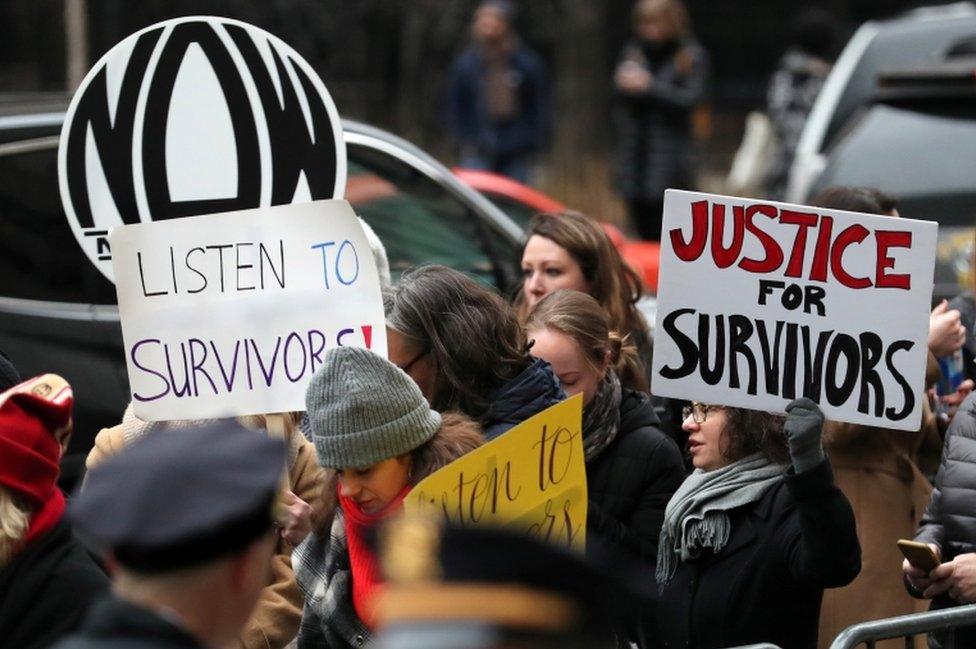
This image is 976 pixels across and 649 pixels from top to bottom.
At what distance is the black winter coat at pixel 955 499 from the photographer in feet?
13.9

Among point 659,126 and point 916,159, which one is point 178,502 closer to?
point 916,159

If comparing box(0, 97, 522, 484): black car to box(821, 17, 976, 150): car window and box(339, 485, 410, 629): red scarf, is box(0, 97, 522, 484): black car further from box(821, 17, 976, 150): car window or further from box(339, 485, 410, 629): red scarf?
box(821, 17, 976, 150): car window

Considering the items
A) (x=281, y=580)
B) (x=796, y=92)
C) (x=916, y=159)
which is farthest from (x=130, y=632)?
(x=796, y=92)

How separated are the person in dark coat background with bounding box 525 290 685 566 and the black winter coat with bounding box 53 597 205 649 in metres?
2.10

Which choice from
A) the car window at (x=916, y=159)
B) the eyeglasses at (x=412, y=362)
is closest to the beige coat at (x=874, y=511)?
the eyeglasses at (x=412, y=362)

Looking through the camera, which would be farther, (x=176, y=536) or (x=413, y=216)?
(x=413, y=216)

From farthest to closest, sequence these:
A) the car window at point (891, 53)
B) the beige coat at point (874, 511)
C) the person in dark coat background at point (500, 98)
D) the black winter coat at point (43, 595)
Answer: the person in dark coat background at point (500, 98)
the car window at point (891, 53)
the beige coat at point (874, 511)
the black winter coat at point (43, 595)

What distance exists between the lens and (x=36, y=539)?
3.30m

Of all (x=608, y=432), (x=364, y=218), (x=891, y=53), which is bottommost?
(x=608, y=432)

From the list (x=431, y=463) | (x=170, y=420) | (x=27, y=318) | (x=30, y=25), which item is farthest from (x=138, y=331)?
(x=30, y=25)

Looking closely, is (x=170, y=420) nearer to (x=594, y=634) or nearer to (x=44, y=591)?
(x=44, y=591)

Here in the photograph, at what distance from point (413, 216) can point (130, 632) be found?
477 centimetres

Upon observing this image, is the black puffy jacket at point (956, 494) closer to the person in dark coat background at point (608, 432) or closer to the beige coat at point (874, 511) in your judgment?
the beige coat at point (874, 511)

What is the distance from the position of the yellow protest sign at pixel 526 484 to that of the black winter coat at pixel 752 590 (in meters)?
0.37
